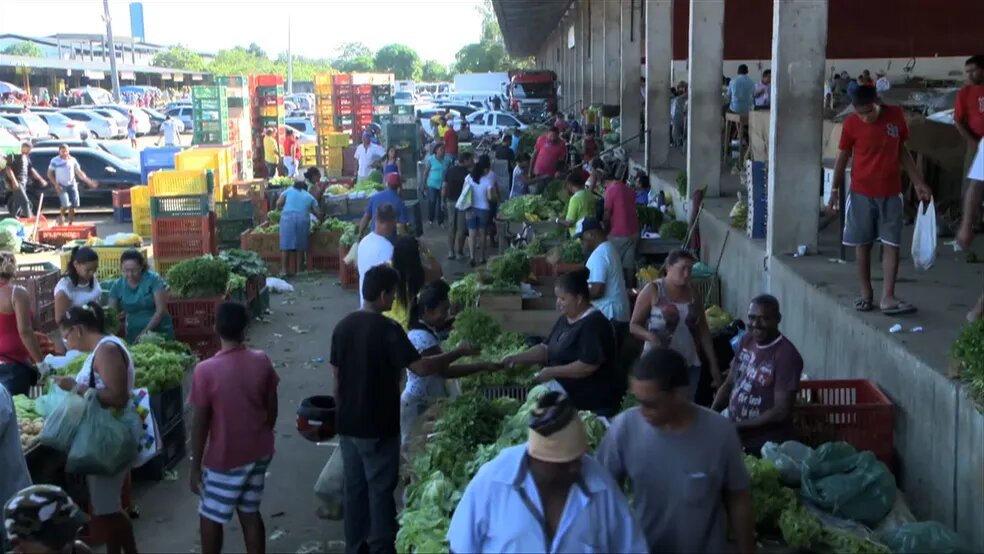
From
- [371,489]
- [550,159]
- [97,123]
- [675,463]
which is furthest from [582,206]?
[97,123]

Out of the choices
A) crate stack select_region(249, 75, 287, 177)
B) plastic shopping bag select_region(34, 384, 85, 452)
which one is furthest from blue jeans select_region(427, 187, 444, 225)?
plastic shopping bag select_region(34, 384, 85, 452)

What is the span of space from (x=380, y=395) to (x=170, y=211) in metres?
10.4

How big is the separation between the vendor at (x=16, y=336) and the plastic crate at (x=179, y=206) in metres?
7.00

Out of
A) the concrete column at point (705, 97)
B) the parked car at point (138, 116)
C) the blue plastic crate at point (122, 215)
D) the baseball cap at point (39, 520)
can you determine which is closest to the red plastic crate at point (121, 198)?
the blue plastic crate at point (122, 215)

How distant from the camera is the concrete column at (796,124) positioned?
11.1m

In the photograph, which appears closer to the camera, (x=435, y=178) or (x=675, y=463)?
(x=675, y=463)

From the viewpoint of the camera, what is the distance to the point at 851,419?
704 centimetres

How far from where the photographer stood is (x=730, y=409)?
700cm

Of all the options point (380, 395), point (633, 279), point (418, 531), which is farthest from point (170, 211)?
point (418, 531)

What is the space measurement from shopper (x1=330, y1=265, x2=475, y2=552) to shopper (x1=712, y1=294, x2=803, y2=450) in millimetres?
1926

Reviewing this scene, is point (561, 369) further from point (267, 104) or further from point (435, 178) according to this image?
point (267, 104)

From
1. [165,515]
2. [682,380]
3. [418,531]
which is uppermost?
[682,380]

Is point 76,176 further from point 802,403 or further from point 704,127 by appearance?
point 802,403

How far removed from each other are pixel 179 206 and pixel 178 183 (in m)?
4.34
